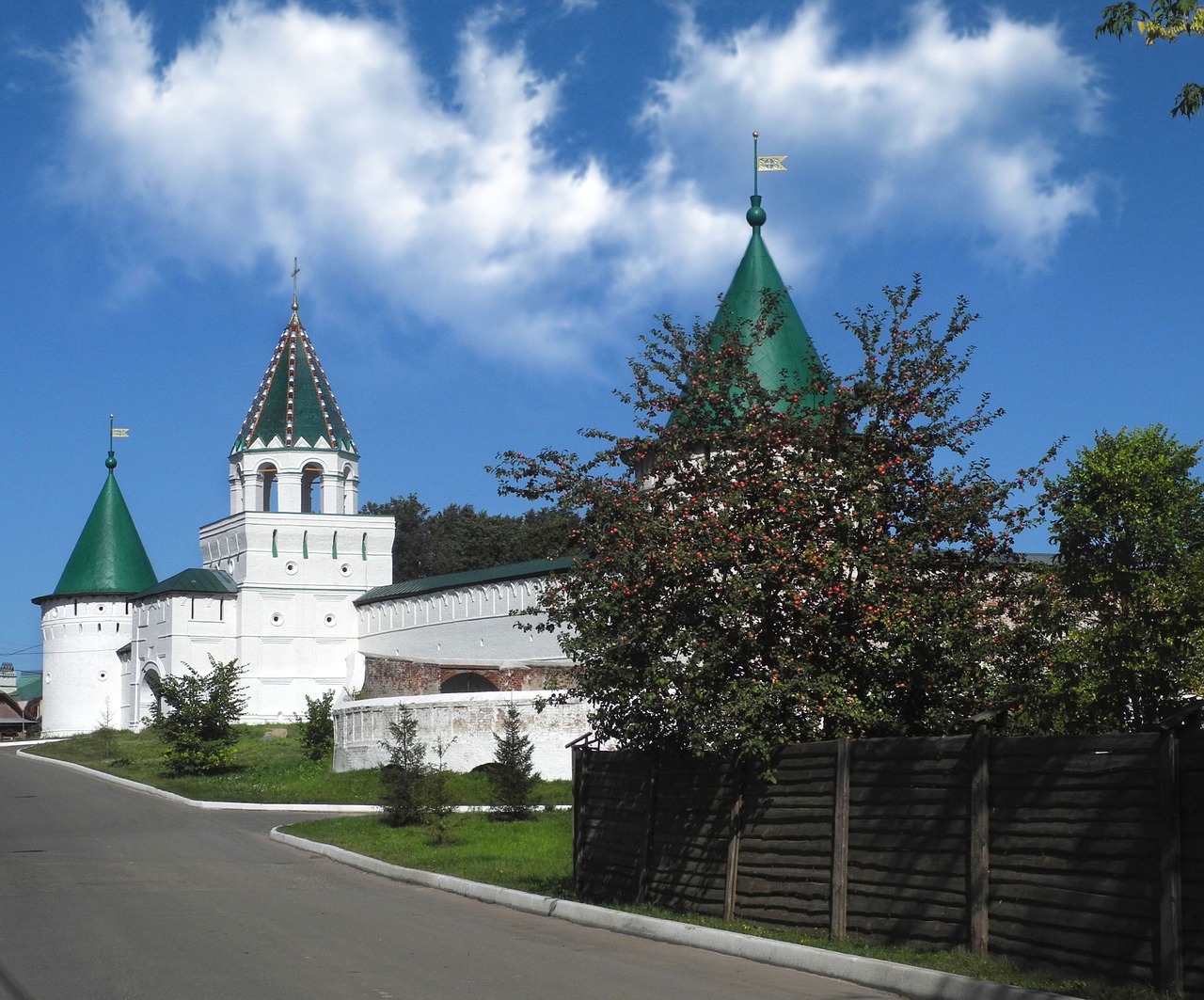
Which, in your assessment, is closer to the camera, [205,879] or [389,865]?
[205,879]

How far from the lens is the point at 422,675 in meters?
42.0

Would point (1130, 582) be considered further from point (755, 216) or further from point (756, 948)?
point (756, 948)

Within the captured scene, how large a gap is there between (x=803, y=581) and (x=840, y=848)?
1882 millimetres

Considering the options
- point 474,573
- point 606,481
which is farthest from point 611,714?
point 474,573

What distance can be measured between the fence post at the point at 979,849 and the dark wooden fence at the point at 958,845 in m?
0.01

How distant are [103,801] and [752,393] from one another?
20.8m

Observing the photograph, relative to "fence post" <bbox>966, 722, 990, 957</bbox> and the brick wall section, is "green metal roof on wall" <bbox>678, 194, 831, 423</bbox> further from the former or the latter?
"fence post" <bbox>966, 722, 990, 957</bbox>

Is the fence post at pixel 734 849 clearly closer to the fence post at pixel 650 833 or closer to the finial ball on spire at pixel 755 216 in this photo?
the fence post at pixel 650 833

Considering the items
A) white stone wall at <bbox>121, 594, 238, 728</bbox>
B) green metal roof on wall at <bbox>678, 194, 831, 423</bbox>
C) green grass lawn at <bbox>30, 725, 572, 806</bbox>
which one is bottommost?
green grass lawn at <bbox>30, 725, 572, 806</bbox>

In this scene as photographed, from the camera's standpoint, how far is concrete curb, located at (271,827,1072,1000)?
25.0 ft

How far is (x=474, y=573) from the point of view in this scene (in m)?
48.7

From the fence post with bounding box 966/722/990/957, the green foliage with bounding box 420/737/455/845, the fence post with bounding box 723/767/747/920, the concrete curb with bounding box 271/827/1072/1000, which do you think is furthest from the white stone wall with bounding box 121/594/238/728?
the fence post with bounding box 966/722/990/957

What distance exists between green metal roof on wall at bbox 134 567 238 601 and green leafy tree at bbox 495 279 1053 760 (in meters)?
48.5

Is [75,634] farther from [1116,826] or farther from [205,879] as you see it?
[1116,826]
